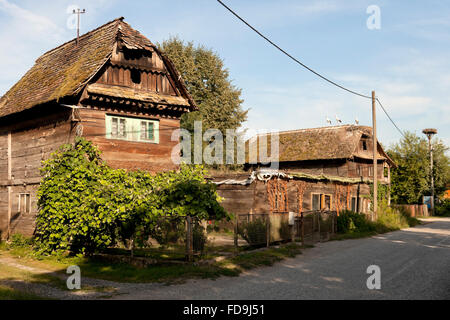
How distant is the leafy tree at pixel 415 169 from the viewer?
4969cm

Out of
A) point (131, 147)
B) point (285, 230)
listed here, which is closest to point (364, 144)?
point (285, 230)

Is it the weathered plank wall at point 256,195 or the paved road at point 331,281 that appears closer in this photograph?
the paved road at point 331,281

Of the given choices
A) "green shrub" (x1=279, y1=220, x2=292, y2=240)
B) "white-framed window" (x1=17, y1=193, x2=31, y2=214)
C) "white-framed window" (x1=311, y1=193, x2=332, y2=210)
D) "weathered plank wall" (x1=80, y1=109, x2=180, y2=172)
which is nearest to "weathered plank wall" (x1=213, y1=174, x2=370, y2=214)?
"white-framed window" (x1=311, y1=193, x2=332, y2=210)

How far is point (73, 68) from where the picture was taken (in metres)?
18.1

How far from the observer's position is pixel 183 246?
1232cm

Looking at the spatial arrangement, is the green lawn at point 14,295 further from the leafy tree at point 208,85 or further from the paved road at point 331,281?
the leafy tree at point 208,85

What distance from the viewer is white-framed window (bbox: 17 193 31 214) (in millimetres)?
18214

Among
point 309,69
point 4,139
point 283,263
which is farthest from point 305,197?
point 4,139

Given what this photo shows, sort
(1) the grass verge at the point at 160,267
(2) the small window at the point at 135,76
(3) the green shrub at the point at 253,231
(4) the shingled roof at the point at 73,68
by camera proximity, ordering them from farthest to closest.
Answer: (2) the small window at the point at 135,76 → (4) the shingled roof at the point at 73,68 → (3) the green shrub at the point at 253,231 → (1) the grass verge at the point at 160,267

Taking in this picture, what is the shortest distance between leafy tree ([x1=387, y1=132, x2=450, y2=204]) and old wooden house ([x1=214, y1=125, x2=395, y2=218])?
12.5 ft

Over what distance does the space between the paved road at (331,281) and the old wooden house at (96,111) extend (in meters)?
8.23

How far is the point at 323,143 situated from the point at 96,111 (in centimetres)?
2587

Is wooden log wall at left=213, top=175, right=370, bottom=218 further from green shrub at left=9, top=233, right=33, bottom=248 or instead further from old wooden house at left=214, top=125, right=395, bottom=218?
green shrub at left=9, top=233, right=33, bottom=248

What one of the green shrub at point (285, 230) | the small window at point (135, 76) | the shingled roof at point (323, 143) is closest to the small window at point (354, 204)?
the shingled roof at point (323, 143)
